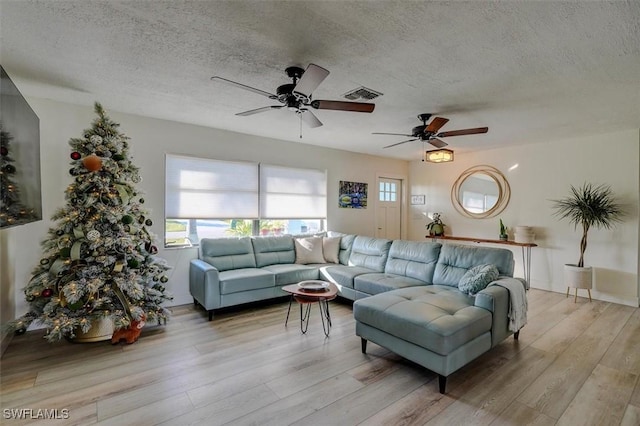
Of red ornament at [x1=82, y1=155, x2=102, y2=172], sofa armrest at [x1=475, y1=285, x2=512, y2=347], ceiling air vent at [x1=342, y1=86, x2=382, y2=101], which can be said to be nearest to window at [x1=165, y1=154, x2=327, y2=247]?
red ornament at [x1=82, y1=155, x2=102, y2=172]

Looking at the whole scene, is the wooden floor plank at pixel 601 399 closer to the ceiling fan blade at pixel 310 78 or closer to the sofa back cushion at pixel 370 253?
the sofa back cushion at pixel 370 253

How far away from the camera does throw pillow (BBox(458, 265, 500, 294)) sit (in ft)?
9.61

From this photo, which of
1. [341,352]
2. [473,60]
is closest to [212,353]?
[341,352]

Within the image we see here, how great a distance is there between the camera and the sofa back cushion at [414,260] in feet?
12.6

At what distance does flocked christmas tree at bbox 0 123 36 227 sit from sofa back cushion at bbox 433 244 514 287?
3846 millimetres

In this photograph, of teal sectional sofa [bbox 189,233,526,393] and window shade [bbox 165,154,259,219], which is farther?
window shade [bbox 165,154,259,219]

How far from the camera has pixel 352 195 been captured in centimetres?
633

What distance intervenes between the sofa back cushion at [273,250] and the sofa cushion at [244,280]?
1.15ft

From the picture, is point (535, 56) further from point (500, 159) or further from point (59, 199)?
point (59, 199)

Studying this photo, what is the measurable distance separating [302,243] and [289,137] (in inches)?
70.8

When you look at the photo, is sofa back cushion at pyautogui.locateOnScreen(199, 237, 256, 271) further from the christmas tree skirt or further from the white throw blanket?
the white throw blanket

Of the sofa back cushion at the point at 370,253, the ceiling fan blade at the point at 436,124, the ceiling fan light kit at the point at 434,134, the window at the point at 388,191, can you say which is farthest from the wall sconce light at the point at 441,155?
the window at the point at 388,191

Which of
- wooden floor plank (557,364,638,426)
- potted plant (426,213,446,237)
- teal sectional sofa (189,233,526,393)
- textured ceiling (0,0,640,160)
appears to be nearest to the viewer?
textured ceiling (0,0,640,160)

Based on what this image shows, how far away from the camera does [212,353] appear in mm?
2846
